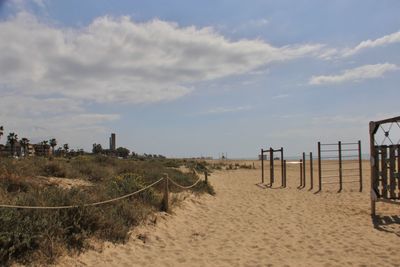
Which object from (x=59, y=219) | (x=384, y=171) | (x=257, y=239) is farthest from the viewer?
(x=384, y=171)

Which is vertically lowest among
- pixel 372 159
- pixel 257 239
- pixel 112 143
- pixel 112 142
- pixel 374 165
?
pixel 257 239

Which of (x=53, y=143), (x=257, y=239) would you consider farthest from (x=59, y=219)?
(x=53, y=143)

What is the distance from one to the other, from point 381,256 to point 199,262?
10.9 ft

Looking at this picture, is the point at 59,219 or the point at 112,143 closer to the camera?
the point at 59,219

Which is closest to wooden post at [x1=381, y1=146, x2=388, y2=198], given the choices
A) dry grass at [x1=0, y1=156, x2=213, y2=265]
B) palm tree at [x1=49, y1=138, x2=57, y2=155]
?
dry grass at [x1=0, y1=156, x2=213, y2=265]

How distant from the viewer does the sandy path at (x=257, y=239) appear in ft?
24.5

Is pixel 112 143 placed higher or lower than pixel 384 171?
higher

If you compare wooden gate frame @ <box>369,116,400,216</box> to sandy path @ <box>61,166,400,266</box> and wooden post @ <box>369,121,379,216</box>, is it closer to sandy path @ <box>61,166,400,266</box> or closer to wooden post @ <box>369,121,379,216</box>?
wooden post @ <box>369,121,379,216</box>

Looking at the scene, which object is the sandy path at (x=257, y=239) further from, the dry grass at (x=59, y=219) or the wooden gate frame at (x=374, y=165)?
the wooden gate frame at (x=374, y=165)

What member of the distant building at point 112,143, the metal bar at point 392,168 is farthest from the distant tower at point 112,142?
the metal bar at point 392,168

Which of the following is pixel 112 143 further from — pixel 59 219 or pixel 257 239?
pixel 59 219

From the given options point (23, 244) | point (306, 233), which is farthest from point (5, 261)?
point (306, 233)

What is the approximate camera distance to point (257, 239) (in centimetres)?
933

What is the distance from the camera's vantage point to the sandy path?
24.5ft
